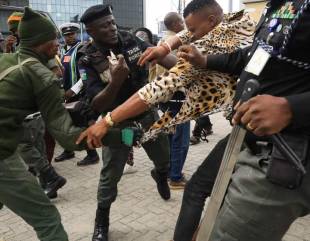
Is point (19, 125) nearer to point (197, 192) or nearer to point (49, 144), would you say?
point (197, 192)

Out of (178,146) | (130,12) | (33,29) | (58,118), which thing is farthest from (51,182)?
(130,12)

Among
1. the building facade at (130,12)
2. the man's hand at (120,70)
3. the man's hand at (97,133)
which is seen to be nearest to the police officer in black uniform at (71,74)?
the man's hand at (120,70)

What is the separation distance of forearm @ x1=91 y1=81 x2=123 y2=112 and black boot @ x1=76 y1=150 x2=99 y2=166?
2.61 m

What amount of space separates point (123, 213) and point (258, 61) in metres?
2.70

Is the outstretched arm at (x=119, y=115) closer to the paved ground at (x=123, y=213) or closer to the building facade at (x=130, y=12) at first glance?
the paved ground at (x=123, y=213)

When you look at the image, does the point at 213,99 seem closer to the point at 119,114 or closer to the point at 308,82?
the point at 119,114

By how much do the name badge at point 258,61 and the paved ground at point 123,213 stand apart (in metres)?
2.18

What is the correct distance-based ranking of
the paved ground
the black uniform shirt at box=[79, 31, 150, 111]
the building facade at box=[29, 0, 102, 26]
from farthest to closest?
the building facade at box=[29, 0, 102, 26] → the paved ground → the black uniform shirt at box=[79, 31, 150, 111]

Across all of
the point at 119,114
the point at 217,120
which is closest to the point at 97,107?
the point at 119,114

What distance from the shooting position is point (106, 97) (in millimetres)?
3020

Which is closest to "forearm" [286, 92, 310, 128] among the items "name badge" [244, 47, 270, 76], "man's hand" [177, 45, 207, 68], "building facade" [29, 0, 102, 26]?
"name badge" [244, 47, 270, 76]

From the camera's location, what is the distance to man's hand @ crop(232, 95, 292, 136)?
4.76 ft

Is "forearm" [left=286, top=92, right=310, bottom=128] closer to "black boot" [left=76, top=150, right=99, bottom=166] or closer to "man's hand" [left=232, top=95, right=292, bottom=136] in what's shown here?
"man's hand" [left=232, top=95, right=292, bottom=136]

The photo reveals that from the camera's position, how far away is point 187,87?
232 centimetres
